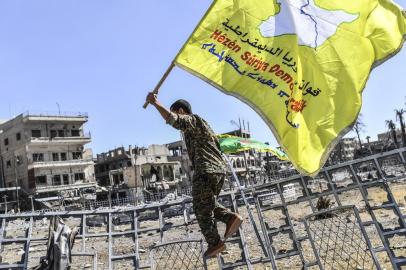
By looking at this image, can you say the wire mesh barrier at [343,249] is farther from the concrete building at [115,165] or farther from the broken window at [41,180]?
the concrete building at [115,165]

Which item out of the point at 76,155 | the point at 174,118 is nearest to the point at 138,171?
the point at 76,155

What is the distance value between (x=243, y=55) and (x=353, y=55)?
49.6 inches

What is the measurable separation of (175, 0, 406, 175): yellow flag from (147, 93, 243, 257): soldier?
23.0 inches

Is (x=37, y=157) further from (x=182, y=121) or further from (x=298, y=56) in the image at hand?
(x=298, y=56)

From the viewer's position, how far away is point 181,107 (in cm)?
511

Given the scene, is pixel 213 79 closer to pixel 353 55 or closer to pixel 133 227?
pixel 353 55

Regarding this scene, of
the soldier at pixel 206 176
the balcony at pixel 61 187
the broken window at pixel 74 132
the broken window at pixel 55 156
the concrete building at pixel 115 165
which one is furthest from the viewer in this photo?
the concrete building at pixel 115 165

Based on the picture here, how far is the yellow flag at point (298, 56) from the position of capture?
5.02 metres

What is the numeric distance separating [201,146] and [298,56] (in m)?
1.56

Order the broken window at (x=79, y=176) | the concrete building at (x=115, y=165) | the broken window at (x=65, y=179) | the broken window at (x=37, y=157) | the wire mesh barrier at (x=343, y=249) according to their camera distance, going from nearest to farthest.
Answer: the wire mesh barrier at (x=343, y=249)
the broken window at (x=37, y=157)
the broken window at (x=65, y=179)
the broken window at (x=79, y=176)
the concrete building at (x=115, y=165)

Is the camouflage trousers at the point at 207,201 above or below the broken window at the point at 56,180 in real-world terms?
below

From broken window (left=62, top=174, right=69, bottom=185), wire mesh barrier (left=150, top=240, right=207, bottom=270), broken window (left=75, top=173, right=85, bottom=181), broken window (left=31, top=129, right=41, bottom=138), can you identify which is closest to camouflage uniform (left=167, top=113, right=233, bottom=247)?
wire mesh barrier (left=150, top=240, right=207, bottom=270)

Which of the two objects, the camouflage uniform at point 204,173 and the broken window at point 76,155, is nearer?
the camouflage uniform at point 204,173

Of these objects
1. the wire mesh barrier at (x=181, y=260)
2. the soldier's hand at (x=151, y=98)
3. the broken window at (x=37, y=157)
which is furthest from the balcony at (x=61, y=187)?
the soldier's hand at (x=151, y=98)
